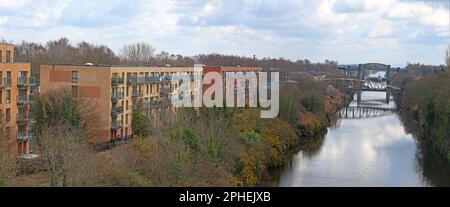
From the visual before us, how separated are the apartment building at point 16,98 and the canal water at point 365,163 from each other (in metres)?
8.39

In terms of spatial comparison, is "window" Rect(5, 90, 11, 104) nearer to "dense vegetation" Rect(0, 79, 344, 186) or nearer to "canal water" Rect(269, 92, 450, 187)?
"dense vegetation" Rect(0, 79, 344, 186)

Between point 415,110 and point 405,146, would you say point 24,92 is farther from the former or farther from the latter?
point 415,110

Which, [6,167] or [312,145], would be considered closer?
[6,167]

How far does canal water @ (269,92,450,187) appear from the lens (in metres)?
18.8

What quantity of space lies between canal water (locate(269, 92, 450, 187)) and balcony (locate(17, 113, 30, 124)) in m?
8.51

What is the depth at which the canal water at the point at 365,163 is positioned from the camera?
1884 cm

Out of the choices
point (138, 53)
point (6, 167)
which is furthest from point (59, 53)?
point (6, 167)

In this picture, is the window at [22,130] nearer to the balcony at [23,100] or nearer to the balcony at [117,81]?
the balcony at [23,100]

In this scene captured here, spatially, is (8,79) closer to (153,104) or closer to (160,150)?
(160,150)

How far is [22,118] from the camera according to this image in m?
18.8

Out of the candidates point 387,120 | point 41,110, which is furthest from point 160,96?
point 387,120

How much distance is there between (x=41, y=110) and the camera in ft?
56.4

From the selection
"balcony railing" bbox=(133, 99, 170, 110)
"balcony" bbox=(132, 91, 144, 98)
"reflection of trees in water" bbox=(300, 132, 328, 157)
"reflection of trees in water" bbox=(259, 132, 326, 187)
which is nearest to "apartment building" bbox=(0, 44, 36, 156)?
"balcony railing" bbox=(133, 99, 170, 110)

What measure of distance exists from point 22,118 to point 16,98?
0.69 meters
